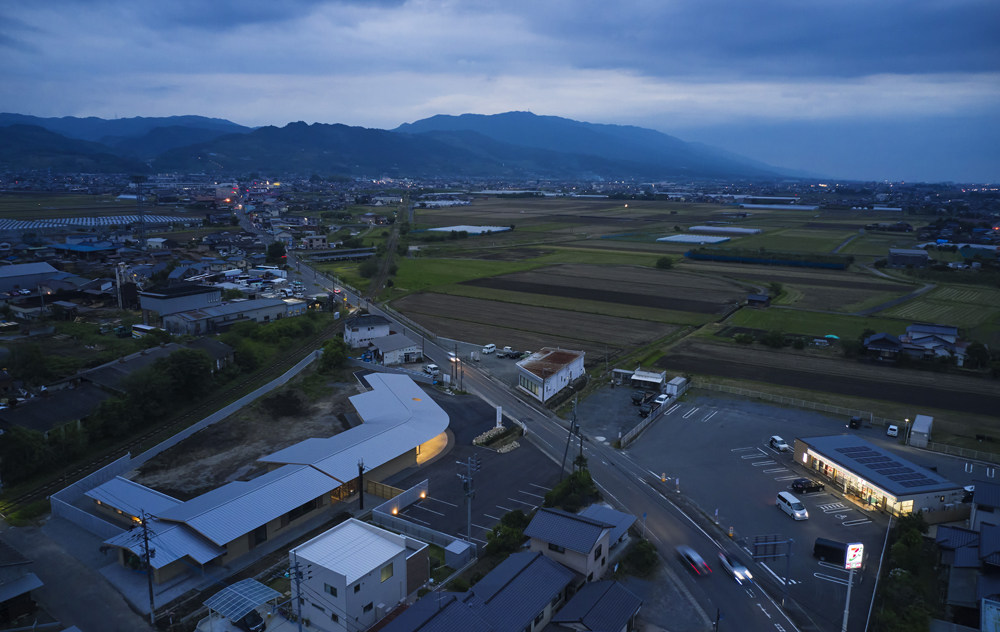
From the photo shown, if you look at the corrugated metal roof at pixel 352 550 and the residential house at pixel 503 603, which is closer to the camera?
the residential house at pixel 503 603

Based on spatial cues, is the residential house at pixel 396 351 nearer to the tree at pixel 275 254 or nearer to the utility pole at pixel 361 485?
the utility pole at pixel 361 485

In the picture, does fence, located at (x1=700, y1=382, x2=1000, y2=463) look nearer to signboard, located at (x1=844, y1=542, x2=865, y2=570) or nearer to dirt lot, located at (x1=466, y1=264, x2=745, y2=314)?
signboard, located at (x1=844, y1=542, x2=865, y2=570)

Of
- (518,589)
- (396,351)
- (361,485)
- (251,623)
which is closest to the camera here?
(518,589)

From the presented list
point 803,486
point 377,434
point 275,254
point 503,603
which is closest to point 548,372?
point 377,434

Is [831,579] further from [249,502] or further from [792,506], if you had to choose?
[249,502]

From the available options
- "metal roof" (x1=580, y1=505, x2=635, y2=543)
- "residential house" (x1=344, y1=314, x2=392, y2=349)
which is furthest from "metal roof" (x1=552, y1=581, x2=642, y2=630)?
"residential house" (x1=344, y1=314, x2=392, y2=349)

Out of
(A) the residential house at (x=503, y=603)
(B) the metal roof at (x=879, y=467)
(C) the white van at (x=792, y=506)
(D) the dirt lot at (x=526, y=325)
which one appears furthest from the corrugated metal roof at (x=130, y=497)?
(D) the dirt lot at (x=526, y=325)
